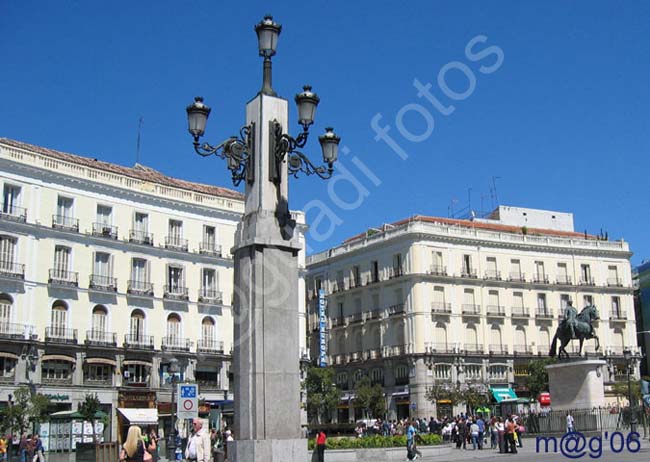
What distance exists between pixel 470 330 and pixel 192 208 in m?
24.3

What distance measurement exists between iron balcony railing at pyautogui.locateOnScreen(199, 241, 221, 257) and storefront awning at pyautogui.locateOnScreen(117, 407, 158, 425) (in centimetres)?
1024

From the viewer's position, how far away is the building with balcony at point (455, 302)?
62.0 metres

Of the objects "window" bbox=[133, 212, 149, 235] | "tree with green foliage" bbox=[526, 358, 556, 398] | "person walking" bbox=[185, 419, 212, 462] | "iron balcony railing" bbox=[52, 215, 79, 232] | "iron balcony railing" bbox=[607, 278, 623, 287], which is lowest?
"person walking" bbox=[185, 419, 212, 462]

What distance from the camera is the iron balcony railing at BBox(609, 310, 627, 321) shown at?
68.8 meters

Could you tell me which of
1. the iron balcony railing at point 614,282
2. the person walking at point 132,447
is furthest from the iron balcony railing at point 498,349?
the person walking at point 132,447

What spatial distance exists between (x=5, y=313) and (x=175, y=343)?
34.0 ft

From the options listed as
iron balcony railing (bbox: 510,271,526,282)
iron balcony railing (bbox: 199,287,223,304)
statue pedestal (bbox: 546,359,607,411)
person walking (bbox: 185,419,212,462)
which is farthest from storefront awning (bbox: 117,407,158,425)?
iron balcony railing (bbox: 510,271,526,282)

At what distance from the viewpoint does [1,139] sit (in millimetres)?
45000

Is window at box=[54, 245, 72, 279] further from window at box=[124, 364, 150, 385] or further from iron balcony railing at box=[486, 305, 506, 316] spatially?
iron balcony railing at box=[486, 305, 506, 316]

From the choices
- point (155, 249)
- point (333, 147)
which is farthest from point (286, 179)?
point (155, 249)

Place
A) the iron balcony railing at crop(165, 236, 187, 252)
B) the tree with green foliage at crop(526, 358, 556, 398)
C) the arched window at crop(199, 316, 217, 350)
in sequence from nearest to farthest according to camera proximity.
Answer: the iron balcony railing at crop(165, 236, 187, 252) < the arched window at crop(199, 316, 217, 350) < the tree with green foliage at crop(526, 358, 556, 398)

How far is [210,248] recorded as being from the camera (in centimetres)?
5228

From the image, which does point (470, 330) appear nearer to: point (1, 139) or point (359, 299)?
point (359, 299)

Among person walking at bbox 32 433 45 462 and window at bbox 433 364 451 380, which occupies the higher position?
window at bbox 433 364 451 380
